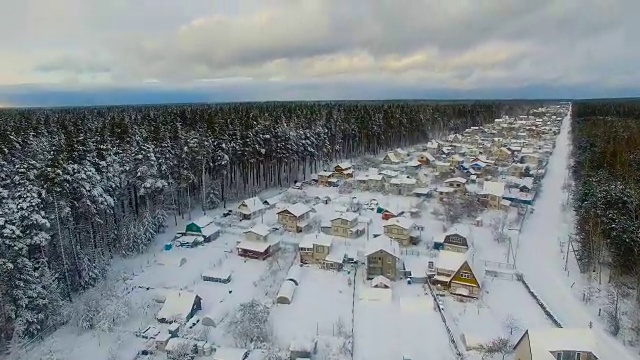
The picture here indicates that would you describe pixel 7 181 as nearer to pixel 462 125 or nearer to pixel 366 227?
pixel 366 227

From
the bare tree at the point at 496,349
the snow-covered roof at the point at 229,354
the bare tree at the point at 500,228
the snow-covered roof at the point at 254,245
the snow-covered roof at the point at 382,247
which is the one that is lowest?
the bare tree at the point at 496,349

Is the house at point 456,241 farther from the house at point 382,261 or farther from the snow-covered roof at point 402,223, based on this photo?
the house at point 382,261

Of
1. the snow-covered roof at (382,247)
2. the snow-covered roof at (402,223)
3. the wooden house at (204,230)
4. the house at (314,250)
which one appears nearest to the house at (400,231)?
the snow-covered roof at (402,223)

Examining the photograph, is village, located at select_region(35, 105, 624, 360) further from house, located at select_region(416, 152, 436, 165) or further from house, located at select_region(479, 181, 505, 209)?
house, located at select_region(416, 152, 436, 165)

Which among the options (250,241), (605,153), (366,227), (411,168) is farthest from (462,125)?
(250,241)

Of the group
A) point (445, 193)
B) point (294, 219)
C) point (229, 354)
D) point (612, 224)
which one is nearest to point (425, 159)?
point (445, 193)

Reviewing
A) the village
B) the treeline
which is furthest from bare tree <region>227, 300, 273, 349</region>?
the treeline
